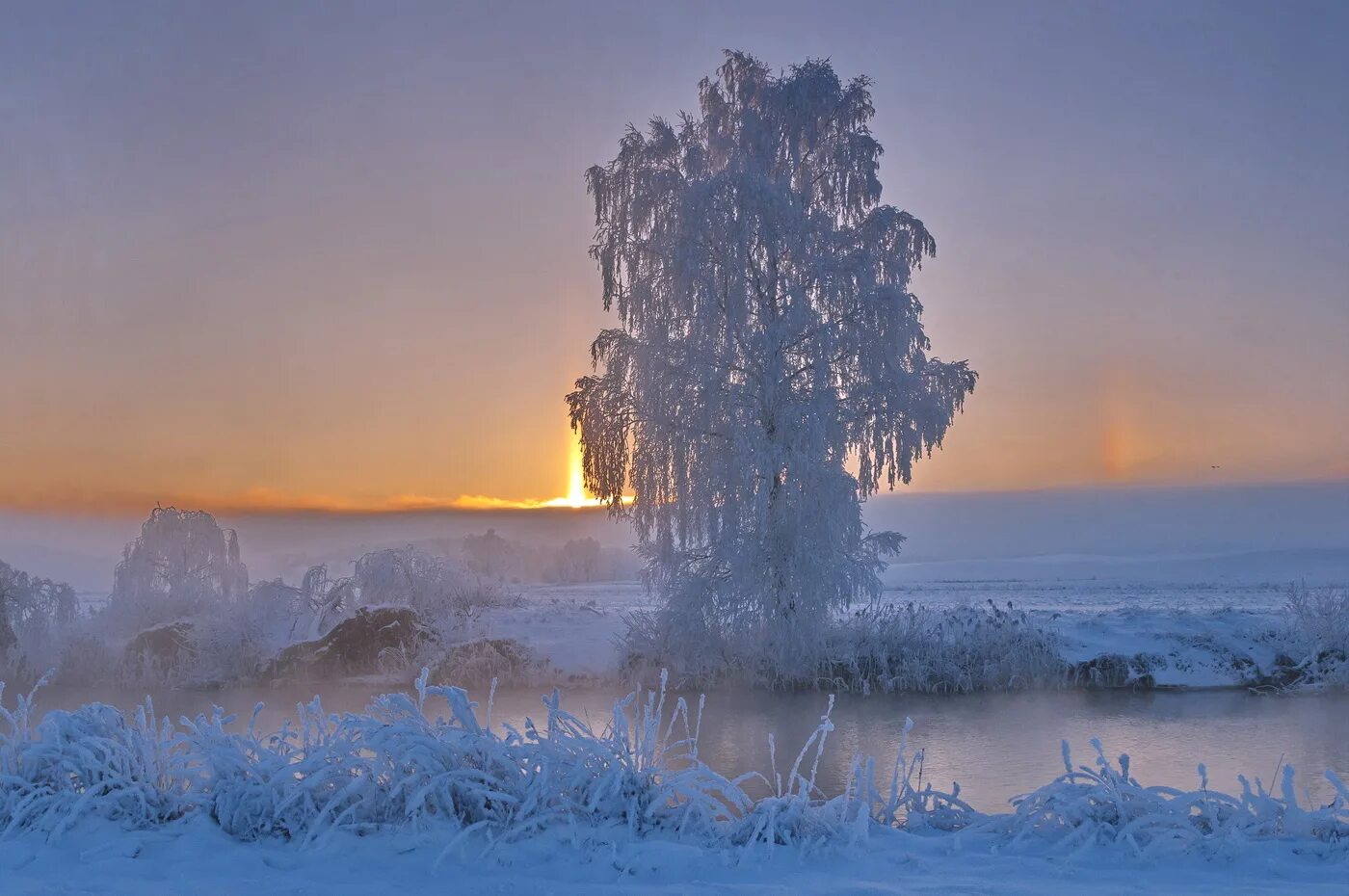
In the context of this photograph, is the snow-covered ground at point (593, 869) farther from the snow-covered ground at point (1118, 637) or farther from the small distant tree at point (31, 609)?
the small distant tree at point (31, 609)

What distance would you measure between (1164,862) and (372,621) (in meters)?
13.5

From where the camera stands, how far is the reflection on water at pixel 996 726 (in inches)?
335

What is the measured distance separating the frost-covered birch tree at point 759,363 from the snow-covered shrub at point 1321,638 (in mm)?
5820

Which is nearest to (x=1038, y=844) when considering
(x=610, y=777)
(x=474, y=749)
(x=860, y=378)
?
(x=610, y=777)

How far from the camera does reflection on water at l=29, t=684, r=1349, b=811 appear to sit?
27.9 feet

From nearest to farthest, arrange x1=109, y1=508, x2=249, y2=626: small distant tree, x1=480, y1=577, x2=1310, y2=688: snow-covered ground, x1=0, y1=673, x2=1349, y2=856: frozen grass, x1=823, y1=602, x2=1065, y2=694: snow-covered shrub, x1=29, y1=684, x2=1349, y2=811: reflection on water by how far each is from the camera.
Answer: x1=0, y1=673, x2=1349, y2=856: frozen grass, x1=29, y1=684, x2=1349, y2=811: reflection on water, x1=823, y1=602, x2=1065, y2=694: snow-covered shrub, x1=480, y1=577, x2=1310, y2=688: snow-covered ground, x1=109, y1=508, x2=249, y2=626: small distant tree

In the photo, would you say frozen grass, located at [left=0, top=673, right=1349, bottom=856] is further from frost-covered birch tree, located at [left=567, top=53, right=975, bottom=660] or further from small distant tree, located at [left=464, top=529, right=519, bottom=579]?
small distant tree, located at [left=464, top=529, right=519, bottom=579]

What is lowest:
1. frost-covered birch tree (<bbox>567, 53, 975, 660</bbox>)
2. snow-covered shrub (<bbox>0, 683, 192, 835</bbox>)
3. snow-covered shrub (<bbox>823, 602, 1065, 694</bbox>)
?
snow-covered shrub (<bbox>823, 602, 1065, 694</bbox>)

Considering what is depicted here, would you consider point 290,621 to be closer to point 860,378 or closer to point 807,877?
point 860,378

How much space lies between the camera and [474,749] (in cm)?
484

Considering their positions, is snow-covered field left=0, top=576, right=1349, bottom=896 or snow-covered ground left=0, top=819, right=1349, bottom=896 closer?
snow-covered ground left=0, top=819, right=1349, bottom=896

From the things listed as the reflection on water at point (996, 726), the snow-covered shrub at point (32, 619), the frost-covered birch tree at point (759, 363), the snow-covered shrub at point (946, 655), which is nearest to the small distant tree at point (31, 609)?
the snow-covered shrub at point (32, 619)

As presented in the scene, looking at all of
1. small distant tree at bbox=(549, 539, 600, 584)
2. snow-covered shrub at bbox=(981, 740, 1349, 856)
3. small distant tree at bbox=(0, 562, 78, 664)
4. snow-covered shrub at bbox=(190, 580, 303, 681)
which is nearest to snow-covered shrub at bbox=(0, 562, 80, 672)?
small distant tree at bbox=(0, 562, 78, 664)

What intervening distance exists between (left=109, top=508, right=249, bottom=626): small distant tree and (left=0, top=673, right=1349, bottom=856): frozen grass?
1264cm
